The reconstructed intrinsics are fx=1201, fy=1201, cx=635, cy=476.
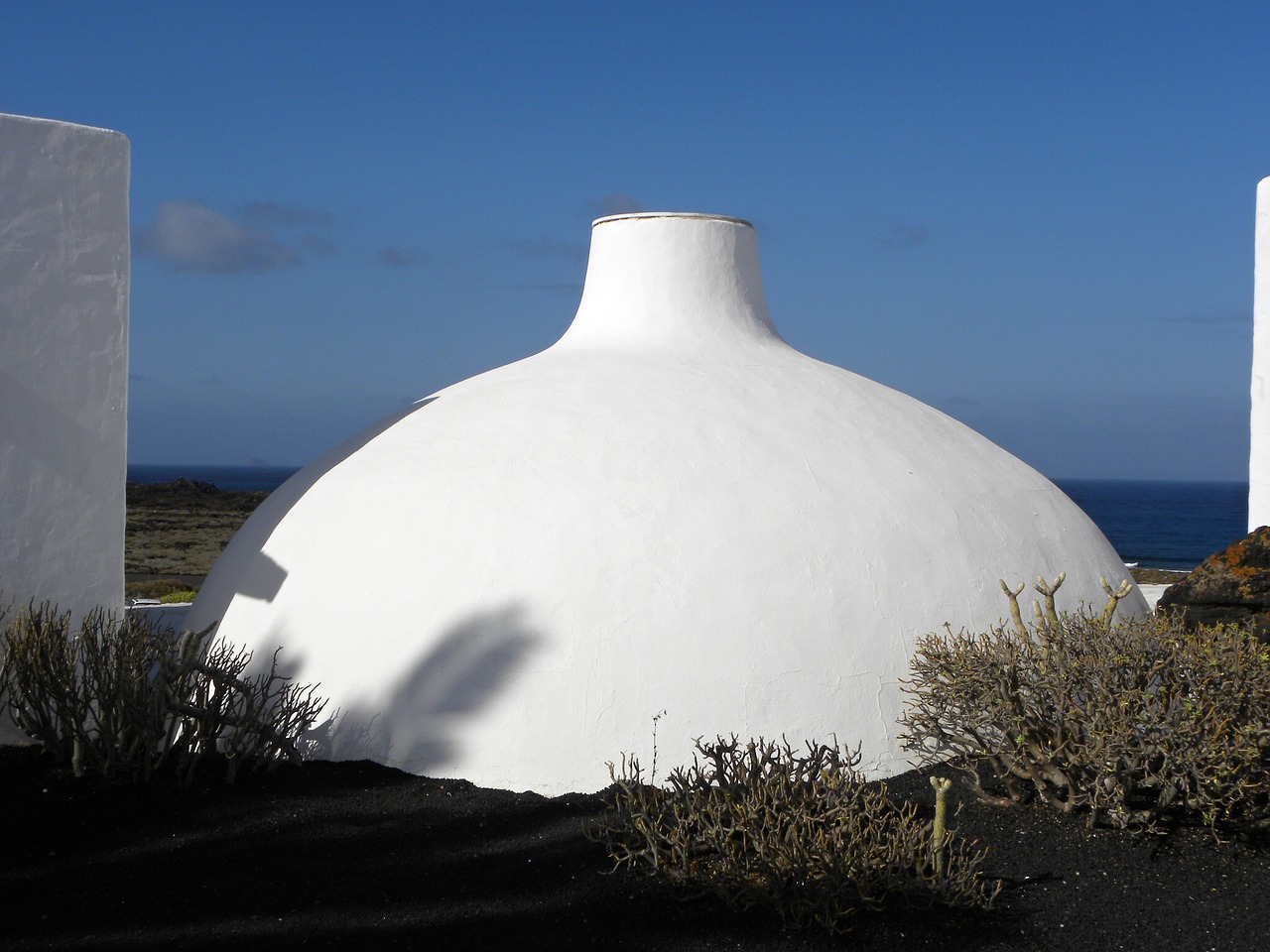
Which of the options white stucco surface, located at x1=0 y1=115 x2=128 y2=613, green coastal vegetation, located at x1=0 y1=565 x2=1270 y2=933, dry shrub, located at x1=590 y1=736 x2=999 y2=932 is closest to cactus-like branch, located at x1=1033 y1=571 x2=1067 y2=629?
green coastal vegetation, located at x1=0 y1=565 x2=1270 y2=933

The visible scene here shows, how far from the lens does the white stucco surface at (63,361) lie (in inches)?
282

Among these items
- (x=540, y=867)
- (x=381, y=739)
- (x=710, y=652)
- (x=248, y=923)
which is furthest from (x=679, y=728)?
(x=248, y=923)

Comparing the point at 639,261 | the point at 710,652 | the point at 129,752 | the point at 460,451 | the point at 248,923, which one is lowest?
the point at 248,923

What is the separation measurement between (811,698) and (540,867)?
175 cm

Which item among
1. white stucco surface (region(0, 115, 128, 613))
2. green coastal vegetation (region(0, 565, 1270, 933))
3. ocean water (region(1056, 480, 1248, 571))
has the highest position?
ocean water (region(1056, 480, 1248, 571))

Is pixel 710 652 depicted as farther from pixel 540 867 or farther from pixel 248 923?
pixel 248 923

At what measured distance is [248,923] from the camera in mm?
5039

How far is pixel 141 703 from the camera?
255 inches

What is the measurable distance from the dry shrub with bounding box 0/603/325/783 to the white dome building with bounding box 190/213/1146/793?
12.5 inches

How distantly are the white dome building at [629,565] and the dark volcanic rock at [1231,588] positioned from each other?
1367 millimetres

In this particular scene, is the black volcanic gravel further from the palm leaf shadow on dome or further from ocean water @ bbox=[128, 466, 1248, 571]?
ocean water @ bbox=[128, 466, 1248, 571]

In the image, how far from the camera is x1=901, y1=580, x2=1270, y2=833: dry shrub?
557cm

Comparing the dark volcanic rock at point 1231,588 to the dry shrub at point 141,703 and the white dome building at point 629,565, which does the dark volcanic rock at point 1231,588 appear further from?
the dry shrub at point 141,703

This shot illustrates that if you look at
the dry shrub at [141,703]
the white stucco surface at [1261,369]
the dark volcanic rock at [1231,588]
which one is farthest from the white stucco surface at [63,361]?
the white stucco surface at [1261,369]
